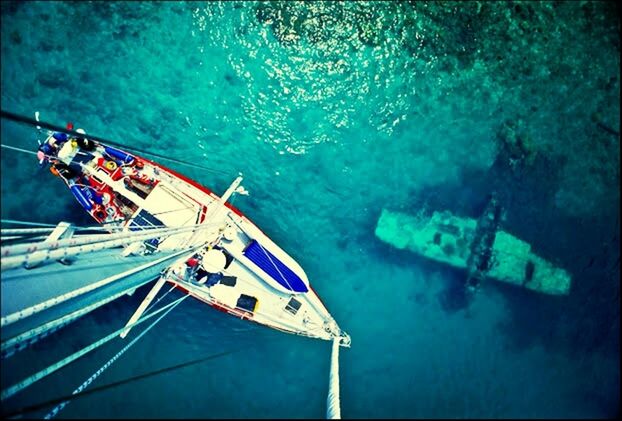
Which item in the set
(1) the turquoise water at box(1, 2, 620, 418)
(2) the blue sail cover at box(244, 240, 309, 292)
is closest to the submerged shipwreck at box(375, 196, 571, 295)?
(1) the turquoise water at box(1, 2, 620, 418)

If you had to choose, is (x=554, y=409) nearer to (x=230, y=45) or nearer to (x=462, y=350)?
(x=462, y=350)

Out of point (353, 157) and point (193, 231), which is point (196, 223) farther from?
point (353, 157)

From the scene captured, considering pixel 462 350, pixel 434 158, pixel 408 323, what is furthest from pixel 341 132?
pixel 462 350

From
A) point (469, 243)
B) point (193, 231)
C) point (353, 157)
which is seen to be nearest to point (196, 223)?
point (193, 231)

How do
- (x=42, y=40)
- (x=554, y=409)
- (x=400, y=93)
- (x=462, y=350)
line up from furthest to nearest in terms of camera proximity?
1. (x=554, y=409)
2. (x=462, y=350)
3. (x=400, y=93)
4. (x=42, y=40)

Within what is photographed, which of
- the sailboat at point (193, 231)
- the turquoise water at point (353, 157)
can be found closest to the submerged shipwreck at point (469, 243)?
the turquoise water at point (353, 157)

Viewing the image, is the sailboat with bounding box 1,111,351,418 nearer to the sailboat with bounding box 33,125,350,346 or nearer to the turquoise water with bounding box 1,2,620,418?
the sailboat with bounding box 33,125,350,346

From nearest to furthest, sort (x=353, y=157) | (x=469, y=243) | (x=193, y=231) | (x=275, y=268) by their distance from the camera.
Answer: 1. (x=193, y=231)
2. (x=275, y=268)
3. (x=353, y=157)
4. (x=469, y=243)

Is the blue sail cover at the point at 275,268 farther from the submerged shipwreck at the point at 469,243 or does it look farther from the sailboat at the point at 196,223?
the submerged shipwreck at the point at 469,243
